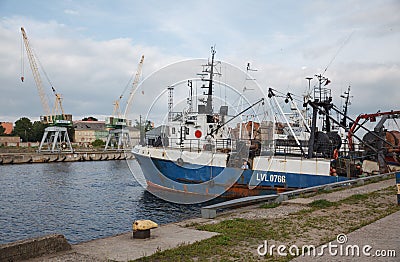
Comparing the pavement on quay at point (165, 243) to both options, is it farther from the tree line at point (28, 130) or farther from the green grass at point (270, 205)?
the tree line at point (28, 130)

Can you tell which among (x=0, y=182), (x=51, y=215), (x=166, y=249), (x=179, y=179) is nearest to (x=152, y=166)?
(x=179, y=179)

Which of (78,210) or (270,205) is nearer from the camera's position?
(270,205)

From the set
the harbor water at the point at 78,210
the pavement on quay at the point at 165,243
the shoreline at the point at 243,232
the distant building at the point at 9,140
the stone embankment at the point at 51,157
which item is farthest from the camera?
the distant building at the point at 9,140

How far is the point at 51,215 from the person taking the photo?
80.3 ft

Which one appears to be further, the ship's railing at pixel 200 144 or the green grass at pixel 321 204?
the ship's railing at pixel 200 144

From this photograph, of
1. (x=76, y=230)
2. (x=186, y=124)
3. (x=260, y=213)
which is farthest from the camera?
(x=186, y=124)

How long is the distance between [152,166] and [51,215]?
1011 centimetres

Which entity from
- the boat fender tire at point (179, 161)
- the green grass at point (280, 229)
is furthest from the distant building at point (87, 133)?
the green grass at point (280, 229)

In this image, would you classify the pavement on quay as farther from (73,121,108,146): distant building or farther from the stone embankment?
(73,121,108,146): distant building

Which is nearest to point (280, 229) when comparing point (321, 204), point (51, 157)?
point (321, 204)

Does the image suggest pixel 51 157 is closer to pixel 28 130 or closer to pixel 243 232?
pixel 28 130

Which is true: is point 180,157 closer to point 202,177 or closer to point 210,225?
point 202,177

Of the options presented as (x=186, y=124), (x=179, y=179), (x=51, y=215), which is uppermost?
(x=186, y=124)

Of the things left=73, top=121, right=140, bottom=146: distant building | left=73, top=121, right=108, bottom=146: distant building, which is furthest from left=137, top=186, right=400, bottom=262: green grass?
left=73, top=121, right=108, bottom=146: distant building
